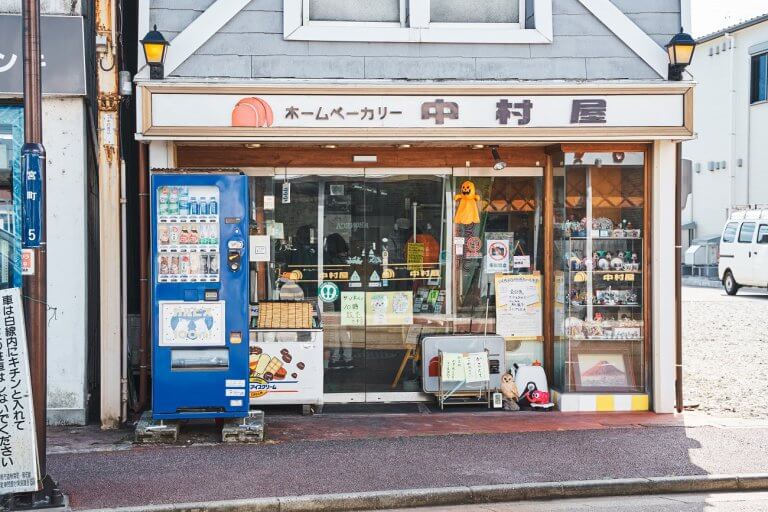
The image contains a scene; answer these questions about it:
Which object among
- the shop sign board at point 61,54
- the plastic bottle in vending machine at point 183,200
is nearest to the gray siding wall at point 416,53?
the shop sign board at point 61,54

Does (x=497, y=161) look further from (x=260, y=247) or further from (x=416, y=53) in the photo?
(x=260, y=247)

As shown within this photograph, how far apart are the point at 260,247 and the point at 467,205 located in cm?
265

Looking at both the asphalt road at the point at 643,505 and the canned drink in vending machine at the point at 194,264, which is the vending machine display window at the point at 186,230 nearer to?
the canned drink in vending machine at the point at 194,264

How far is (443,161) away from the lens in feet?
36.1

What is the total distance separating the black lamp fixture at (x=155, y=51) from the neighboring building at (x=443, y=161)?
16 cm

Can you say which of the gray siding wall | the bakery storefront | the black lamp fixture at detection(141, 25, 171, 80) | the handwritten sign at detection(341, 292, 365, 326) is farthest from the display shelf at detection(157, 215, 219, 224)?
the handwritten sign at detection(341, 292, 365, 326)

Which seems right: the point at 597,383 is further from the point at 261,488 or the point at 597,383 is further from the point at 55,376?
the point at 55,376

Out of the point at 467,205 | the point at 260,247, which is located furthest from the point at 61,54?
the point at 467,205

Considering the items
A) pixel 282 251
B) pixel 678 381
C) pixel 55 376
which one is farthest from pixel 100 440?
pixel 678 381

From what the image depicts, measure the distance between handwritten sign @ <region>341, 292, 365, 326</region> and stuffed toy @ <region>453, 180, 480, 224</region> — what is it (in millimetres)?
1589

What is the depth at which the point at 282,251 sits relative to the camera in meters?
10.9

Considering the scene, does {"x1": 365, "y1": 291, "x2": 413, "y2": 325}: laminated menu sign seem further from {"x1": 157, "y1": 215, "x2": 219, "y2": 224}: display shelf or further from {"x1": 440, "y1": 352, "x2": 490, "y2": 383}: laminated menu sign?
{"x1": 157, "y1": 215, "x2": 219, "y2": 224}: display shelf

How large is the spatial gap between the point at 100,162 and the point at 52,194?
0.63m

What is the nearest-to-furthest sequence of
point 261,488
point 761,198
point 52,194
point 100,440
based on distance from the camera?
point 261,488 < point 100,440 < point 52,194 < point 761,198
